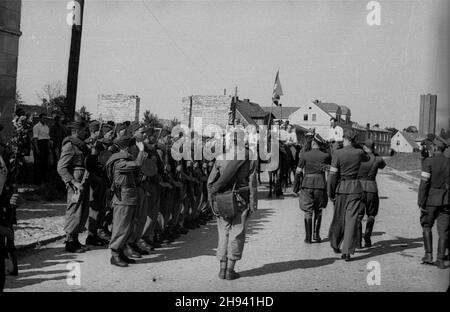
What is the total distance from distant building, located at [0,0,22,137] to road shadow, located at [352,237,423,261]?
9.64 meters

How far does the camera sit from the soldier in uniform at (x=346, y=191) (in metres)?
7.97

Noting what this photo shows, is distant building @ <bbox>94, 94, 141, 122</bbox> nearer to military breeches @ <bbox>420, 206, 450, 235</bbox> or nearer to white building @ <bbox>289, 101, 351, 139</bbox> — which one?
military breeches @ <bbox>420, 206, 450, 235</bbox>

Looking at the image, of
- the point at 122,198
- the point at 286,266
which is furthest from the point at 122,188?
the point at 286,266

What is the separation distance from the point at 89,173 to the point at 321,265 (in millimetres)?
3874

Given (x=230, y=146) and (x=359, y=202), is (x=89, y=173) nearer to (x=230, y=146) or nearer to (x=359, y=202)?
(x=230, y=146)

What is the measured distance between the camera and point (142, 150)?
775 centimetres

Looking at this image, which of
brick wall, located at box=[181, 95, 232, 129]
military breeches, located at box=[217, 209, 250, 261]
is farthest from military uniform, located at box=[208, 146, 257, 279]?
brick wall, located at box=[181, 95, 232, 129]

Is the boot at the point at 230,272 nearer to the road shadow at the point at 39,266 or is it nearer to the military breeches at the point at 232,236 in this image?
the military breeches at the point at 232,236

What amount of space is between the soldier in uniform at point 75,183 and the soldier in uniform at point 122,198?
0.99 metres

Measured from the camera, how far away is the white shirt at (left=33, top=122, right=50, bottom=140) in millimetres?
14586

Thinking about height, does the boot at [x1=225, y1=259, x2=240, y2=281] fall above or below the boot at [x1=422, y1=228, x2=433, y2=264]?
below

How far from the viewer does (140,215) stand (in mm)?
7777
